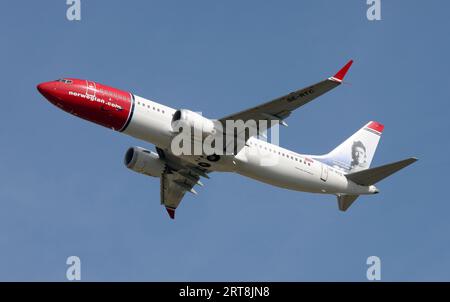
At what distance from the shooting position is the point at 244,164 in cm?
5606

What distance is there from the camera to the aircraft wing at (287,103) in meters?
48.4

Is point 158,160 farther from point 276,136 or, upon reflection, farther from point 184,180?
point 276,136

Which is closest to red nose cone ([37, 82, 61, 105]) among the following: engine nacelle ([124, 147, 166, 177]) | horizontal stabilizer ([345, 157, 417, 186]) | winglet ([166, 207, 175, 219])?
engine nacelle ([124, 147, 166, 177])

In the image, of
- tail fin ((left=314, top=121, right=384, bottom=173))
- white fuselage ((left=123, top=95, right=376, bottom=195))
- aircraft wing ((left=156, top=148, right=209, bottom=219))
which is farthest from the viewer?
tail fin ((left=314, top=121, right=384, bottom=173))

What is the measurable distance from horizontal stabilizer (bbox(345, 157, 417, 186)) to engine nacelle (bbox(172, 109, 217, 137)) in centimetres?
1295

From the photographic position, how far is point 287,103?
51.7 meters

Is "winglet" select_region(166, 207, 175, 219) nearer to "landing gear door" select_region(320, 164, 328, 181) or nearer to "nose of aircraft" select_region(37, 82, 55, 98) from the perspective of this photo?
"landing gear door" select_region(320, 164, 328, 181)

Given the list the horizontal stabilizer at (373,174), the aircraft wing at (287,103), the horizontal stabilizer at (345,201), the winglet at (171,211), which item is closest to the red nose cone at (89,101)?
the aircraft wing at (287,103)

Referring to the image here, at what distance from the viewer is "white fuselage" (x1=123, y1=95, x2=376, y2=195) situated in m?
53.6

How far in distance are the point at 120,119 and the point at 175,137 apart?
12.6 ft

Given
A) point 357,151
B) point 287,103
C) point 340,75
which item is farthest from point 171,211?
point 340,75

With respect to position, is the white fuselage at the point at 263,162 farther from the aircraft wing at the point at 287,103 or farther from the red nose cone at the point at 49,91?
the red nose cone at the point at 49,91

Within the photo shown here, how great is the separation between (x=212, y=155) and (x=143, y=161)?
7.48 meters

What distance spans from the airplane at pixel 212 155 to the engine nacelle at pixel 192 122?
0.21ft
